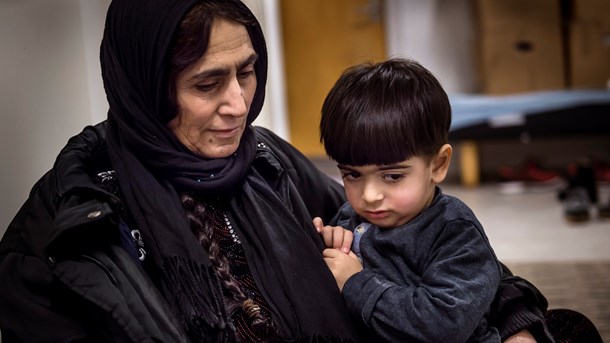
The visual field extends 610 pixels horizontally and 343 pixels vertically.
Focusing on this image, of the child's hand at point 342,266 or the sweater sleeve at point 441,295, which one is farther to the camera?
the child's hand at point 342,266

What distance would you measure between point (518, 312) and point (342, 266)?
1.13ft

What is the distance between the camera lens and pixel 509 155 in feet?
20.2

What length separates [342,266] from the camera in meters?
1.57

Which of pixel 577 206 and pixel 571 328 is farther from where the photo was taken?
pixel 577 206

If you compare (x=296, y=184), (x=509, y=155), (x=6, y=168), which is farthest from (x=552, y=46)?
(x=6, y=168)

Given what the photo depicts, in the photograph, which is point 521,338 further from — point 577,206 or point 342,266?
point 577,206

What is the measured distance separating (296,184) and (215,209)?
28cm

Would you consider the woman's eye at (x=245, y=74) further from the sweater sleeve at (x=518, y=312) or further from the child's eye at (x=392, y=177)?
the sweater sleeve at (x=518, y=312)

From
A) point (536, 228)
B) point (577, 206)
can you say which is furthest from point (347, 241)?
point (577, 206)

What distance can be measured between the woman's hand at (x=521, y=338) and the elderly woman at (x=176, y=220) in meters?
0.01

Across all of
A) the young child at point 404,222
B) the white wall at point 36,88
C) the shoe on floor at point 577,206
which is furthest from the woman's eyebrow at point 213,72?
the shoe on floor at point 577,206

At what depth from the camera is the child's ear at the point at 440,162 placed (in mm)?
1584

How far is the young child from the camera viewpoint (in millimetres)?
1434

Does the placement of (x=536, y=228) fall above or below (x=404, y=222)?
below
